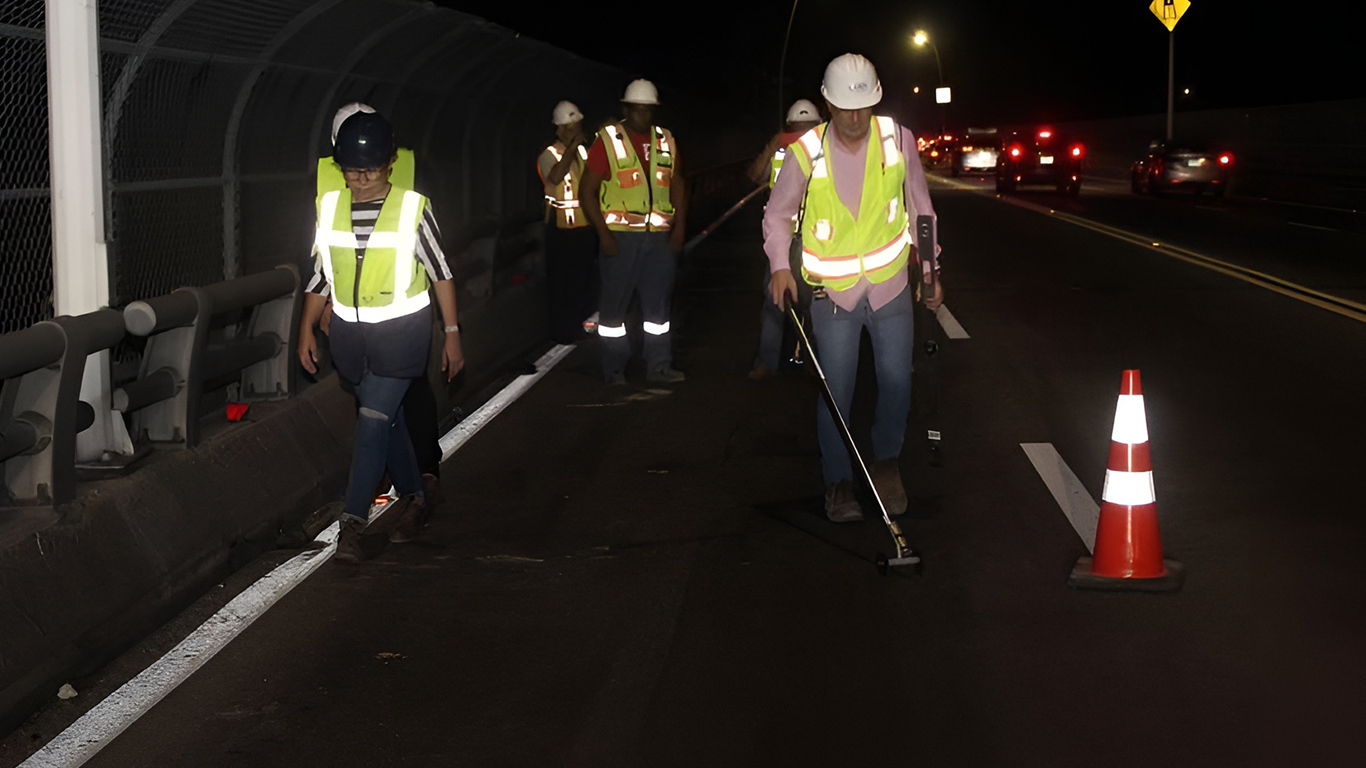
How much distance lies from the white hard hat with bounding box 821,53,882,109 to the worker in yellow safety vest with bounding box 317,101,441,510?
5.86 feet

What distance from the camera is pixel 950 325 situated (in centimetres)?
1567

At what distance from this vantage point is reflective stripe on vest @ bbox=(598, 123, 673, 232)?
11914 mm

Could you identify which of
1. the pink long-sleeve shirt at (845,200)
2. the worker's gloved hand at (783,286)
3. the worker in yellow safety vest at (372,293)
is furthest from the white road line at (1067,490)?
the worker in yellow safety vest at (372,293)

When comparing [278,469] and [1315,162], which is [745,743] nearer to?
[278,469]

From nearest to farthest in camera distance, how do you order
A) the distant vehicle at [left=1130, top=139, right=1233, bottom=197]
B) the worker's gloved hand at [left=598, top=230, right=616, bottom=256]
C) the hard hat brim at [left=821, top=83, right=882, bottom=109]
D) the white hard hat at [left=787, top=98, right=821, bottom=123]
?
1. the hard hat brim at [left=821, top=83, right=882, bottom=109]
2. the white hard hat at [left=787, top=98, right=821, bottom=123]
3. the worker's gloved hand at [left=598, top=230, right=616, bottom=256]
4. the distant vehicle at [left=1130, top=139, right=1233, bottom=197]

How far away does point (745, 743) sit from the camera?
5012 mm

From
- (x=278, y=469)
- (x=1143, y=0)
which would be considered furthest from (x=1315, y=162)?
(x=1143, y=0)

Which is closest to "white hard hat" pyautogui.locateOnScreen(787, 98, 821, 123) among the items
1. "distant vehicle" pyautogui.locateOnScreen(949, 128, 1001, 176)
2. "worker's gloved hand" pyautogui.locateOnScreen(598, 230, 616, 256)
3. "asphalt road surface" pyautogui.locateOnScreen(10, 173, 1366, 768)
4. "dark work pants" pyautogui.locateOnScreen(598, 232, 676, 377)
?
"dark work pants" pyautogui.locateOnScreen(598, 232, 676, 377)

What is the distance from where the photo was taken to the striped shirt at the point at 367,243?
7125mm

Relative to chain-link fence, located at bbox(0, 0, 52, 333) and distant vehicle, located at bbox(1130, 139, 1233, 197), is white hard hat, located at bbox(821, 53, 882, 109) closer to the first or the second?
chain-link fence, located at bbox(0, 0, 52, 333)

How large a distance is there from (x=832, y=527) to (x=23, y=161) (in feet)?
26.9

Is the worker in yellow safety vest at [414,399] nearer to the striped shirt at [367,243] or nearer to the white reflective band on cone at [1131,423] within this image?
the striped shirt at [367,243]

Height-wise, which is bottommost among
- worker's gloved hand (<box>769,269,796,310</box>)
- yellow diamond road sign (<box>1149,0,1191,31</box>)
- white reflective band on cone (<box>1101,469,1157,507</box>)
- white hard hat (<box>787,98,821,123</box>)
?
white reflective band on cone (<box>1101,469,1157,507</box>)

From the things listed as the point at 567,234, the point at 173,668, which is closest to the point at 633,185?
the point at 567,234
